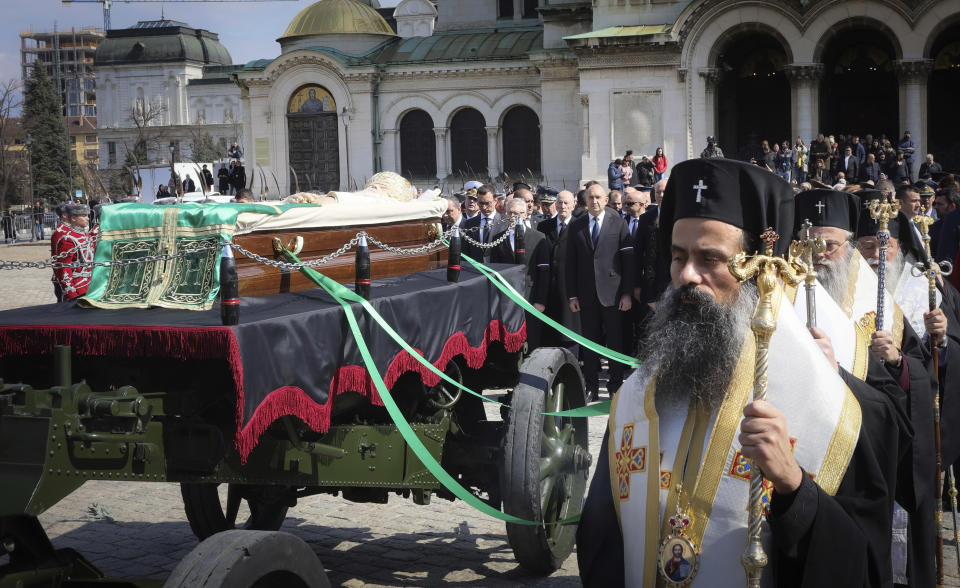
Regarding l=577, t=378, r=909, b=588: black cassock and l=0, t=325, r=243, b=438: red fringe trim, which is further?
l=0, t=325, r=243, b=438: red fringe trim

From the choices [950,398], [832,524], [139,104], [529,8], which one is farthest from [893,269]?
[139,104]

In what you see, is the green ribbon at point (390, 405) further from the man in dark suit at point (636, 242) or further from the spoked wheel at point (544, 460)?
the man in dark suit at point (636, 242)

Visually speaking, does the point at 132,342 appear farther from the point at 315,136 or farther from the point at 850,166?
the point at 315,136

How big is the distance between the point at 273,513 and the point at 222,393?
1.83 m

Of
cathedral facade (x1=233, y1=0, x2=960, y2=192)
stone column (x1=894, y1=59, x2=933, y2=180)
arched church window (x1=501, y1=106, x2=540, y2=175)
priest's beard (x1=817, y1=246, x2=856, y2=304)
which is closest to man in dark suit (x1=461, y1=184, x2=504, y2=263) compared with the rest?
priest's beard (x1=817, y1=246, x2=856, y2=304)

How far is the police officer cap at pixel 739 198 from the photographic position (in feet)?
10.00

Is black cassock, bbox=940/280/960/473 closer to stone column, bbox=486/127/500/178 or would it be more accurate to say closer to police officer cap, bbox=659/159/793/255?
police officer cap, bbox=659/159/793/255

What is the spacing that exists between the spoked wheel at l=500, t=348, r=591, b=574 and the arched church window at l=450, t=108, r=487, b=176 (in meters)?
36.5

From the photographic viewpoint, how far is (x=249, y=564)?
141 inches

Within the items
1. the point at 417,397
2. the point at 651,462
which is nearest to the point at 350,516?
the point at 417,397

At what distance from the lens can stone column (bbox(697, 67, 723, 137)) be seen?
3419 centimetres

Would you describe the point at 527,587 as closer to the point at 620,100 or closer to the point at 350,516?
the point at 350,516

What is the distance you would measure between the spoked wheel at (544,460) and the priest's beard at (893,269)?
172 centimetres

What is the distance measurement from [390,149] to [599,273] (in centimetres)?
3232
